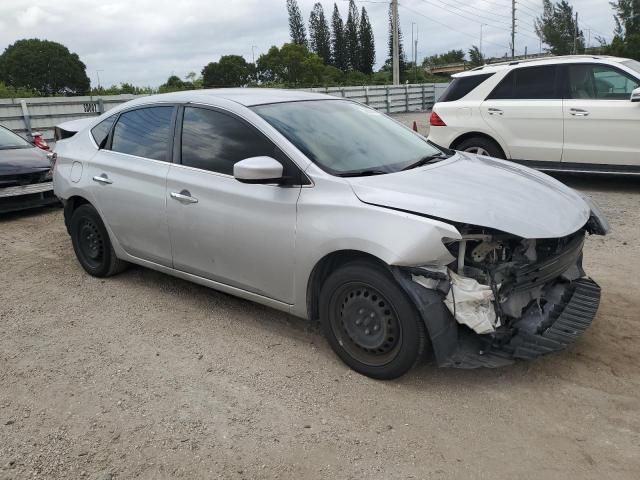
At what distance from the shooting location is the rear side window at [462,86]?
8.67 meters

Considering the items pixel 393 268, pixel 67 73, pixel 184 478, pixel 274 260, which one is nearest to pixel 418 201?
pixel 393 268

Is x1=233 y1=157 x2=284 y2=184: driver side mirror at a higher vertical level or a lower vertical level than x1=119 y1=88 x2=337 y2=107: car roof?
lower

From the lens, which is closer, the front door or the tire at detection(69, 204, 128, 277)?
the front door

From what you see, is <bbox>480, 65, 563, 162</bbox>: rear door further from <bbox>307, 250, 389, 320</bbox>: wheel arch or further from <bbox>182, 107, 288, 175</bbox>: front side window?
<bbox>307, 250, 389, 320</bbox>: wheel arch

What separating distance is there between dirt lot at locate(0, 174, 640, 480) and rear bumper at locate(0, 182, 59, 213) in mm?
3608

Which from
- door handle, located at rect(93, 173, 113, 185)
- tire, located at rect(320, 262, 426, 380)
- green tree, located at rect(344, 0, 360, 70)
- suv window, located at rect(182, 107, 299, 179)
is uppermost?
green tree, located at rect(344, 0, 360, 70)

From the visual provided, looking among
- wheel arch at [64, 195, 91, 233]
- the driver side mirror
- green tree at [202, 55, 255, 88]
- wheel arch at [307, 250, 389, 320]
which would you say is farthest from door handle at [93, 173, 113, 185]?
green tree at [202, 55, 255, 88]

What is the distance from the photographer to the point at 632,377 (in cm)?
332

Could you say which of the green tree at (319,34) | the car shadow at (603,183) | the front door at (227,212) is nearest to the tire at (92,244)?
the front door at (227,212)

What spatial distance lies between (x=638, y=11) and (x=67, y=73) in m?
67.1

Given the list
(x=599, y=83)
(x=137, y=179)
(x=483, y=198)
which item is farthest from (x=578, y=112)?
(x=137, y=179)

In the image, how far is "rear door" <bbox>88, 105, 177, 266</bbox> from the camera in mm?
4414

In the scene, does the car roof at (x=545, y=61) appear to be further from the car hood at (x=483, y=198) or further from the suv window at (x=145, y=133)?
the suv window at (x=145, y=133)

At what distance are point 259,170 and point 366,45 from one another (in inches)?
3672
